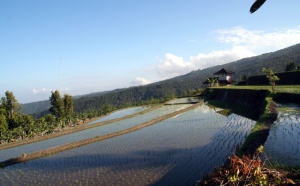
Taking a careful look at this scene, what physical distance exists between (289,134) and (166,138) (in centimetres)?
744

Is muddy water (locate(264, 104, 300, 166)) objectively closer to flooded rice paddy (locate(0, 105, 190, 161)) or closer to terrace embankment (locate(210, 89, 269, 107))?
terrace embankment (locate(210, 89, 269, 107))

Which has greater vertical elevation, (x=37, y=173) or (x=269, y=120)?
(x=269, y=120)

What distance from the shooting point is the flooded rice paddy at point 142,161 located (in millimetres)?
10289

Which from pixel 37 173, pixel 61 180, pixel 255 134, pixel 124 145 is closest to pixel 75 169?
pixel 61 180

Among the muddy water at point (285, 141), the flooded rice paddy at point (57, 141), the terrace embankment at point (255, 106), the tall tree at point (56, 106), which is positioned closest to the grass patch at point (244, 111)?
the terrace embankment at point (255, 106)

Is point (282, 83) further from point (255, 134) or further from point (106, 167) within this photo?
point (106, 167)

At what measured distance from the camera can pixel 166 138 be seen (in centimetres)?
1673

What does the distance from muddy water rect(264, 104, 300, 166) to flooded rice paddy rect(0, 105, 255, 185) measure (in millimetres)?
1668

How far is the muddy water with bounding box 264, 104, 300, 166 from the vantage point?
28.7ft

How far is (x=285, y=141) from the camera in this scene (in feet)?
34.8

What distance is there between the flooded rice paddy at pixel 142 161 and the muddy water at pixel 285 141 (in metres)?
1.67

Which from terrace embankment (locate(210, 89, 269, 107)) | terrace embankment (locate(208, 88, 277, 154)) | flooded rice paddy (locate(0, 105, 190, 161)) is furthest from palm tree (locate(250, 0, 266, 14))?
flooded rice paddy (locate(0, 105, 190, 161))

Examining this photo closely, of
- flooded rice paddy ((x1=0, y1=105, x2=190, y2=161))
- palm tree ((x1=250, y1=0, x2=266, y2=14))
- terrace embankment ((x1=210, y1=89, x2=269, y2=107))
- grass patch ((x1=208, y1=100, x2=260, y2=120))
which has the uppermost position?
palm tree ((x1=250, y1=0, x2=266, y2=14))

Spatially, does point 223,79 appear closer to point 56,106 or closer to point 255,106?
point 255,106
